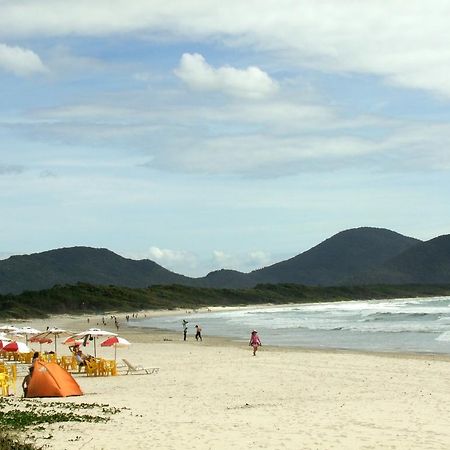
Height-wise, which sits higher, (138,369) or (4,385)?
(4,385)

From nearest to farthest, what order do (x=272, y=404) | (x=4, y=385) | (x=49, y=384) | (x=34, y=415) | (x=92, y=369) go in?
(x=34, y=415) < (x=272, y=404) < (x=49, y=384) < (x=4, y=385) < (x=92, y=369)

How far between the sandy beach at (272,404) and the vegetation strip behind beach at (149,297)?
65.7 meters

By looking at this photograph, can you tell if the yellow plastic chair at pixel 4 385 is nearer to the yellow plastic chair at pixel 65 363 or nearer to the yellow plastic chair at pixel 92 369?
the yellow plastic chair at pixel 92 369

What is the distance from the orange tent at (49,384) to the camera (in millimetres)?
20031

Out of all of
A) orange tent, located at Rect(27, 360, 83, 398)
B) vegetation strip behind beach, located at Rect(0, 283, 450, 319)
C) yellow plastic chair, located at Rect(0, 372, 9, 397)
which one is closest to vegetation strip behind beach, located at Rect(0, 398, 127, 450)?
orange tent, located at Rect(27, 360, 83, 398)

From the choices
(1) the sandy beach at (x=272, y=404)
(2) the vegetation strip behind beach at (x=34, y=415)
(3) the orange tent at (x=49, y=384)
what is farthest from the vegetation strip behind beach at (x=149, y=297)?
(2) the vegetation strip behind beach at (x=34, y=415)

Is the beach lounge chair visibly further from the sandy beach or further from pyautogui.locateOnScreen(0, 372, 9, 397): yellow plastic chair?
pyautogui.locateOnScreen(0, 372, 9, 397): yellow plastic chair

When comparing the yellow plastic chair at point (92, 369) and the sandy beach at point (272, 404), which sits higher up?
the yellow plastic chair at point (92, 369)

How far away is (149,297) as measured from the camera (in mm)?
127438

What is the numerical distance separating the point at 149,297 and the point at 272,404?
109923mm

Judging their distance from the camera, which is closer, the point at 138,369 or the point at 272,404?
the point at 272,404

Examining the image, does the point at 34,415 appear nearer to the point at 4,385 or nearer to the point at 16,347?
the point at 4,385

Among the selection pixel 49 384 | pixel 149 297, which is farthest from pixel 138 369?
pixel 149 297

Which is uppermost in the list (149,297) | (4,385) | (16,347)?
(149,297)
